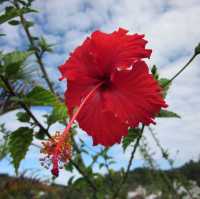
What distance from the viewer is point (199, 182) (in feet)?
41.4

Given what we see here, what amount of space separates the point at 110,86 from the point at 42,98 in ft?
1.43

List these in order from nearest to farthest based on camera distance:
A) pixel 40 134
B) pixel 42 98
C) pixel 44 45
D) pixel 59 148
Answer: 1. pixel 59 148
2. pixel 42 98
3. pixel 40 134
4. pixel 44 45

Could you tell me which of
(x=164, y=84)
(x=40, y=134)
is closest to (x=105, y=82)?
(x=164, y=84)

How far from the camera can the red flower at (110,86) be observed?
108cm

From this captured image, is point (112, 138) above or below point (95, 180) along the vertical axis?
above

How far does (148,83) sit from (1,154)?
0.95 m

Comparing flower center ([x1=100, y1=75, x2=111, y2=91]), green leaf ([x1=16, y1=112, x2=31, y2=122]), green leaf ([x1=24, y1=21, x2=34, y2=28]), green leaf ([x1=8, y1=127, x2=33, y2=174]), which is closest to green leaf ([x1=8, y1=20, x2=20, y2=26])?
green leaf ([x1=24, y1=21, x2=34, y2=28])

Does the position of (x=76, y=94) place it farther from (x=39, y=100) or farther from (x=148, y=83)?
(x=39, y=100)

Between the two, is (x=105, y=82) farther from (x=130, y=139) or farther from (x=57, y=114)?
(x=57, y=114)

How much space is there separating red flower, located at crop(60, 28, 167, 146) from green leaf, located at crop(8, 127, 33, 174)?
576 mm

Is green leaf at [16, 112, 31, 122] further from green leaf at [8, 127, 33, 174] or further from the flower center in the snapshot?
the flower center

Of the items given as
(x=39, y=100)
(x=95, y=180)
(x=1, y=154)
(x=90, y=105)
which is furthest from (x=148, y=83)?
(x=95, y=180)

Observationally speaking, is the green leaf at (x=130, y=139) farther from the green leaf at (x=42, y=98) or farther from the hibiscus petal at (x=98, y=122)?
the hibiscus petal at (x=98, y=122)

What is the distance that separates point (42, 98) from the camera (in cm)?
159
